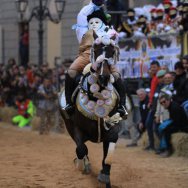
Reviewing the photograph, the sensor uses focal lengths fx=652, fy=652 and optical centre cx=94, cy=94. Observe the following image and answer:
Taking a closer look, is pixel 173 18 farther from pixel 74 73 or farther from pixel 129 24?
pixel 74 73

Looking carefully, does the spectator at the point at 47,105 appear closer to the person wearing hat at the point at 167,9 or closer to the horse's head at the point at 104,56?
the person wearing hat at the point at 167,9

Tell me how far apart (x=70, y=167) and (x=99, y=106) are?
2864 mm

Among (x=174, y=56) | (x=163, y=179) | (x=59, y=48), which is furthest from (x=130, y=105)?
(x=59, y=48)

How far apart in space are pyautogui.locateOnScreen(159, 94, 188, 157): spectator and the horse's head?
419 cm

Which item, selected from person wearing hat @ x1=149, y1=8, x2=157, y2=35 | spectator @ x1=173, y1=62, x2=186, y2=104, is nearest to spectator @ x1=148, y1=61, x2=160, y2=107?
spectator @ x1=173, y1=62, x2=186, y2=104

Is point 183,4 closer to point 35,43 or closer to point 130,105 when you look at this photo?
point 130,105

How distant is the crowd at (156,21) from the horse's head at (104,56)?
21.4ft

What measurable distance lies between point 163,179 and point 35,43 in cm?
2200

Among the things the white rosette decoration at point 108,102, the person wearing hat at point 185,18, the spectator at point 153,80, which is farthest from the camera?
the person wearing hat at point 185,18

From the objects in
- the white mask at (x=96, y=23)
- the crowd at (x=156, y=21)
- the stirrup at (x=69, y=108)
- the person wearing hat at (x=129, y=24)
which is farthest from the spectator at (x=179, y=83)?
the person wearing hat at (x=129, y=24)

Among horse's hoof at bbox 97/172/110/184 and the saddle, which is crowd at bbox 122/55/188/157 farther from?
horse's hoof at bbox 97/172/110/184

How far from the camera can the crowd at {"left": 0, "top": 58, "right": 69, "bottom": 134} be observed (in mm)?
18969

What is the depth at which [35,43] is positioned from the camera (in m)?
31.7

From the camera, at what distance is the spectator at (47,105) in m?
18.8
